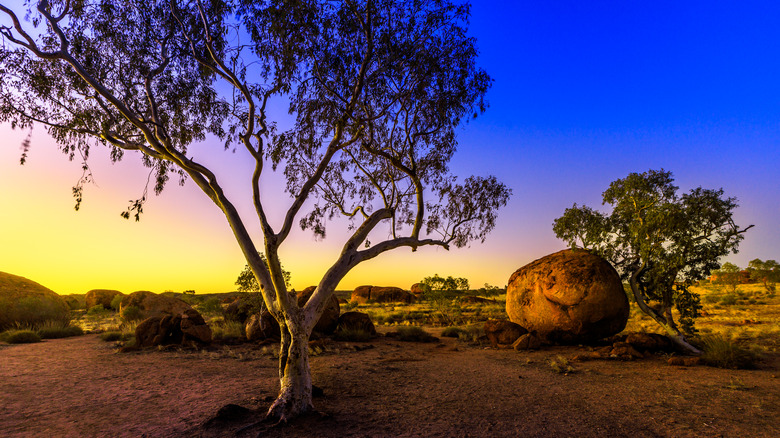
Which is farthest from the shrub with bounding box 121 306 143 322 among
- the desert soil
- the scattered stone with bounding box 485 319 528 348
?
the scattered stone with bounding box 485 319 528 348

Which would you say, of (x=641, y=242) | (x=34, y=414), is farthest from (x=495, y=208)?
(x=34, y=414)

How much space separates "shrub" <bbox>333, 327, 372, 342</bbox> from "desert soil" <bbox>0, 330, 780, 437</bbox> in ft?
11.4

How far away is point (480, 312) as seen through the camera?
95.6ft

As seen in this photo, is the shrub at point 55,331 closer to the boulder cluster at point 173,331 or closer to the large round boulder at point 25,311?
the large round boulder at point 25,311

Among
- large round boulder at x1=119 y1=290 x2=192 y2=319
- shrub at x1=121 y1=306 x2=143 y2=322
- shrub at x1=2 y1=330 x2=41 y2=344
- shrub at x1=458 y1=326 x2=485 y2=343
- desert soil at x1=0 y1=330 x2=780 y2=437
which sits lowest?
desert soil at x1=0 y1=330 x2=780 y2=437

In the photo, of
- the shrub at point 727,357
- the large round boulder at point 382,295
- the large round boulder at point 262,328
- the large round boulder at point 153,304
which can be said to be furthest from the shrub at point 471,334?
the large round boulder at point 382,295

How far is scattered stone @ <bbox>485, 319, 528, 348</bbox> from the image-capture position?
14641 mm

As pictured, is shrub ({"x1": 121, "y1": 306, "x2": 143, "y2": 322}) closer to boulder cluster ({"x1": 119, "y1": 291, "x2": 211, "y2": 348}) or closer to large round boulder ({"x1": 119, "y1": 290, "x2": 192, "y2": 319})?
large round boulder ({"x1": 119, "y1": 290, "x2": 192, "y2": 319})

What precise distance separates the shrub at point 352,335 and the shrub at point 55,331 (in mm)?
12382

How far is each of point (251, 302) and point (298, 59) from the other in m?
13.2

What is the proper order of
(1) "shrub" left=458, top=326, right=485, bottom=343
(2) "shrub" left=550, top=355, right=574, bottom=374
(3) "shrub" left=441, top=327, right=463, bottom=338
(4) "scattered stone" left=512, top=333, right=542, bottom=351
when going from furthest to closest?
(3) "shrub" left=441, top=327, right=463, bottom=338 < (1) "shrub" left=458, top=326, right=485, bottom=343 < (4) "scattered stone" left=512, top=333, right=542, bottom=351 < (2) "shrub" left=550, top=355, right=574, bottom=374

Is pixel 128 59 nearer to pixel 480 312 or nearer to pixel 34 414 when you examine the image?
pixel 34 414

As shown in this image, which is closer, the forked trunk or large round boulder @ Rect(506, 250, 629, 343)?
the forked trunk

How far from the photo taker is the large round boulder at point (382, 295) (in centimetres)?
4350
